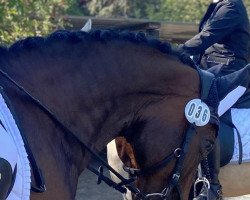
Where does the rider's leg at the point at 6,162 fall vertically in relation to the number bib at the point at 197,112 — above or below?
above

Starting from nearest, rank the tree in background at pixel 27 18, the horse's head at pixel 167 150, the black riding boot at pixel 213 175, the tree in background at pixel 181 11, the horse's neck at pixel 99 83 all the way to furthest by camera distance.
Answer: the horse's neck at pixel 99 83, the horse's head at pixel 167 150, the black riding boot at pixel 213 175, the tree in background at pixel 27 18, the tree in background at pixel 181 11

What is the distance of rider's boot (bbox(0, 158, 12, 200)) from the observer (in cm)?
269

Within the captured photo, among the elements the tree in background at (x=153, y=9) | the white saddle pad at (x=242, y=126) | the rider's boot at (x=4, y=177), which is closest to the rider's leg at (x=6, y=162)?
the rider's boot at (x=4, y=177)

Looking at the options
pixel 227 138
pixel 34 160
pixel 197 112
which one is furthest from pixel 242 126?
pixel 34 160

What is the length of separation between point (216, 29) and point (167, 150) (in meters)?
1.91

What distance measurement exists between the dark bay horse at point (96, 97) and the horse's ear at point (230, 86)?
13.0 inches

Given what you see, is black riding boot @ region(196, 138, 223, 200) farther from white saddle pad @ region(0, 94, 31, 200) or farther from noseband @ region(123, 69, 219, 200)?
white saddle pad @ region(0, 94, 31, 200)

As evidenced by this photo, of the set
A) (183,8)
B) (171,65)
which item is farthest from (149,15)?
(171,65)

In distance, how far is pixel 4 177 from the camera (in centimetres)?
270

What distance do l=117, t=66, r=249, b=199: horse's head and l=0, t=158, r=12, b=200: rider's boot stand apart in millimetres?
949

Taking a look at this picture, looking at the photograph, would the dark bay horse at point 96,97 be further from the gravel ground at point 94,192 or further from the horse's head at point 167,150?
the gravel ground at point 94,192

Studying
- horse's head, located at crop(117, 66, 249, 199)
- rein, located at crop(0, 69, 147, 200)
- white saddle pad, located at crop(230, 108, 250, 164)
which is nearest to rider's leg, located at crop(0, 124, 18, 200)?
rein, located at crop(0, 69, 147, 200)

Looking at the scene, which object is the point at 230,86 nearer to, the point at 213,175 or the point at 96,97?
the point at 213,175

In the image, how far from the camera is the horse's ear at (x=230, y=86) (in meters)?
3.99
